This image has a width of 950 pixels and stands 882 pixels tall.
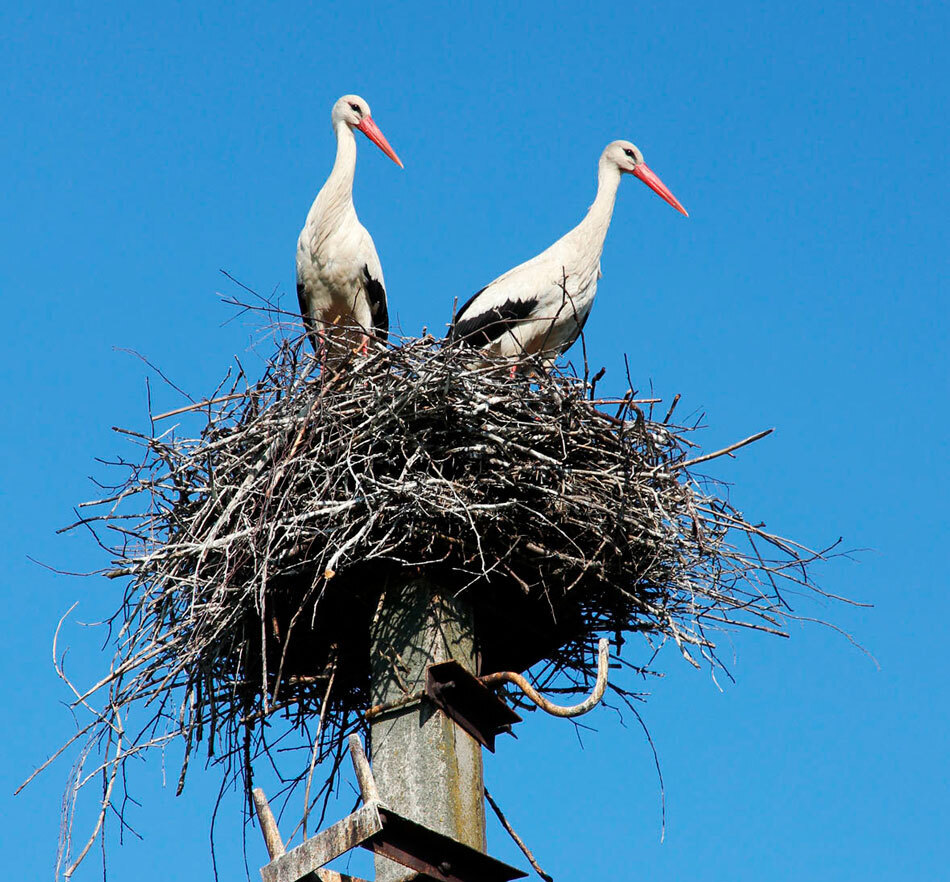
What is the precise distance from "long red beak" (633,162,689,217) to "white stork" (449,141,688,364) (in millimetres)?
879

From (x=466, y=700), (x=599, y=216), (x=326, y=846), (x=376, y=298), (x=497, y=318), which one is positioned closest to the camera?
(x=326, y=846)

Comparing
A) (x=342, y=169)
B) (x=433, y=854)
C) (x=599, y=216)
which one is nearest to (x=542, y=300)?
(x=599, y=216)

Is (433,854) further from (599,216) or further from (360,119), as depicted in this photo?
(360,119)

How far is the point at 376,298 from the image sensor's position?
9055mm

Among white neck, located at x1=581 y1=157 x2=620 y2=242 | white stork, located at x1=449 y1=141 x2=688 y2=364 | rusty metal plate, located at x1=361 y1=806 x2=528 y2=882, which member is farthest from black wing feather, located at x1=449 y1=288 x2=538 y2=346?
rusty metal plate, located at x1=361 y1=806 x2=528 y2=882

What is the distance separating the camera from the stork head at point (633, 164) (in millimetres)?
9891

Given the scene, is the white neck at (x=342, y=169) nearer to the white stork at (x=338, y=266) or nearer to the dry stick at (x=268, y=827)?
the white stork at (x=338, y=266)

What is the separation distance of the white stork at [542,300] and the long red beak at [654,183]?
88 centimetres

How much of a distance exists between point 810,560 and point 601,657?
1726 millimetres

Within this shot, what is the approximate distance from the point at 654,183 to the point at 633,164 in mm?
204

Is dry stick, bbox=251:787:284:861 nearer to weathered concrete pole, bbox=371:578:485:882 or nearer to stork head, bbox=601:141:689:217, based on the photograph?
weathered concrete pole, bbox=371:578:485:882

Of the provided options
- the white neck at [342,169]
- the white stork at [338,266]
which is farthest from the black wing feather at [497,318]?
the white neck at [342,169]

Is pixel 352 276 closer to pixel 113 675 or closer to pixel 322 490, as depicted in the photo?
pixel 322 490

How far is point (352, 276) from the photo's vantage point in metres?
8.89
